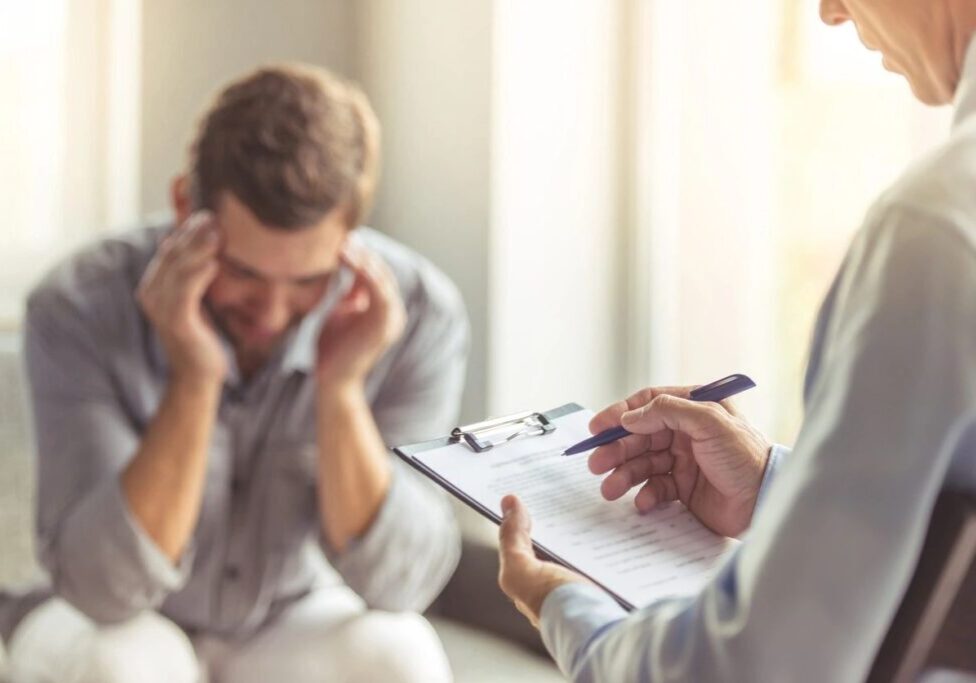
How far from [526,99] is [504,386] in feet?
1.05

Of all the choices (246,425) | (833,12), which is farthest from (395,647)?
(833,12)

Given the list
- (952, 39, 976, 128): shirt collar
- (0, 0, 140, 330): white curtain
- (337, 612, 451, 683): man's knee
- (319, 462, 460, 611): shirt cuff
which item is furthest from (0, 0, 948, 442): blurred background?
(952, 39, 976, 128): shirt collar

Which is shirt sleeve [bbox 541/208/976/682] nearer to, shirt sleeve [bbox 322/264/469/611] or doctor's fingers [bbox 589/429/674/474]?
doctor's fingers [bbox 589/429/674/474]

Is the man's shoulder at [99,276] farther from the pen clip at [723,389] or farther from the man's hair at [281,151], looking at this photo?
the pen clip at [723,389]

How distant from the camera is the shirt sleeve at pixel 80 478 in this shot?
99 cm

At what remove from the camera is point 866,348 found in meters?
0.33

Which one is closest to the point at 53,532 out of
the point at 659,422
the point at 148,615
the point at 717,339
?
the point at 148,615

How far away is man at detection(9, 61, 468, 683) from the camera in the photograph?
1.00 meters

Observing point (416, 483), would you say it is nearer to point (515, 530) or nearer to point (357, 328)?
point (357, 328)

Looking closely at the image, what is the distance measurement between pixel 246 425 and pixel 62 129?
32cm

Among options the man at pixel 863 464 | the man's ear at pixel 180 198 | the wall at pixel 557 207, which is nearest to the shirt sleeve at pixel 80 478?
the man's ear at pixel 180 198

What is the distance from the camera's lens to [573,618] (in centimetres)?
45

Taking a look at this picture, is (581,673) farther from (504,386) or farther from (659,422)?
(504,386)

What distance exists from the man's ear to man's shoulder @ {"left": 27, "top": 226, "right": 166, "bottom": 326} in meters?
0.02
